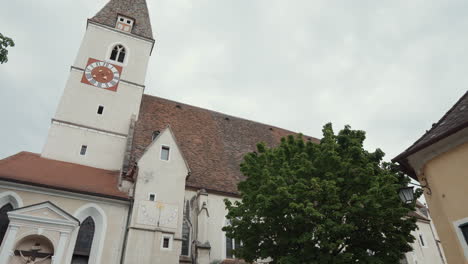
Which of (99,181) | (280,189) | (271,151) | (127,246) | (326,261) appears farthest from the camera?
(99,181)

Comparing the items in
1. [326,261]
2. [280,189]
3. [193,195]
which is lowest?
[326,261]

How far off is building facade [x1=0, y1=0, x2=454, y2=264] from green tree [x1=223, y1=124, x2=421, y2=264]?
70.3 inches

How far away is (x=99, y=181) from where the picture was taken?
15312 mm

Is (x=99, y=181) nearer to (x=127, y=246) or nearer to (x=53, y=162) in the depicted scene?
(x=53, y=162)

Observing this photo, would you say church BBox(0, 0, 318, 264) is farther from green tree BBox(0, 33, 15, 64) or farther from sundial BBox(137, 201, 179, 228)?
green tree BBox(0, 33, 15, 64)

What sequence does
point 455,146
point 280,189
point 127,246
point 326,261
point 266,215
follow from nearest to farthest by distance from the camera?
A: point 455,146 < point 326,261 < point 280,189 < point 266,215 < point 127,246

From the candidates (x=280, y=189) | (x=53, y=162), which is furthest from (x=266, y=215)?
(x=53, y=162)

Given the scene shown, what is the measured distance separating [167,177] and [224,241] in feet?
13.4

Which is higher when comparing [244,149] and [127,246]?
[244,149]

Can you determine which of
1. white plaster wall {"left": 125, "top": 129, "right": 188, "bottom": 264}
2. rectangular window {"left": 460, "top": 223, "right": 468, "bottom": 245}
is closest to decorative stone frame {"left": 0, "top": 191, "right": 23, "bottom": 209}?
white plaster wall {"left": 125, "top": 129, "right": 188, "bottom": 264}

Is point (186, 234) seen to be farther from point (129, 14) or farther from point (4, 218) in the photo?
point (129, 14)

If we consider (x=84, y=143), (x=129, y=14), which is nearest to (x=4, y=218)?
(x=84, y=143)

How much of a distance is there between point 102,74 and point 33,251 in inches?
465

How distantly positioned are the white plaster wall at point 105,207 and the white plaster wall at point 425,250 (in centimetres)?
1645
